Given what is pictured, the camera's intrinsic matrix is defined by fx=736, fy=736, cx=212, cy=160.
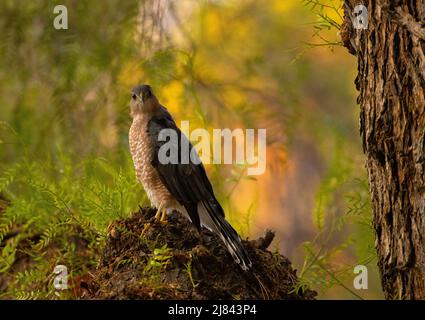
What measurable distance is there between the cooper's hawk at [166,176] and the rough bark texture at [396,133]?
0.91m

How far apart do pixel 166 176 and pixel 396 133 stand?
1.88m

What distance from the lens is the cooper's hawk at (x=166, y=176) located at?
4637 millimetres

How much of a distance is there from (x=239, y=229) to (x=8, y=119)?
3150mm

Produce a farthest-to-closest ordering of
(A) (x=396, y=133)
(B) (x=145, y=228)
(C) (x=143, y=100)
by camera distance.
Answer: (C) (x=143, y=100) < (B) (x=145, y=228) < (A) (x=396, y=133)

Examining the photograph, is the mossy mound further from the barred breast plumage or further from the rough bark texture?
the rough bark texture

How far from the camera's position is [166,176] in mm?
5074

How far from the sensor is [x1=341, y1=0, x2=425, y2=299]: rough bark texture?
3600mm

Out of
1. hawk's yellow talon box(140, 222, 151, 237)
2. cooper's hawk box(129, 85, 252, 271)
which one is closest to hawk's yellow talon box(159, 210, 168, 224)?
cooper's hawk box(129, 85, 252, 271)

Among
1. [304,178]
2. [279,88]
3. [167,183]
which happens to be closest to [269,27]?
[279,88]

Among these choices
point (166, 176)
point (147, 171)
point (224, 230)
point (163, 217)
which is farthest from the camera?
point (147, 171)

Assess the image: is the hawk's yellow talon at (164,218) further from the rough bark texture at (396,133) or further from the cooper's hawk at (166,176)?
the rough bark texture at (396,133)

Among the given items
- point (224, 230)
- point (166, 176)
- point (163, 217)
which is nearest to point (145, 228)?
point (163, 217)

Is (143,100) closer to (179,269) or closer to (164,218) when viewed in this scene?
(164,218)
